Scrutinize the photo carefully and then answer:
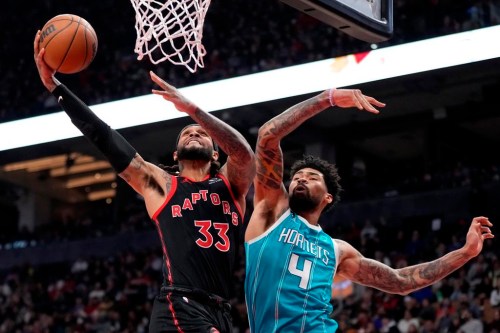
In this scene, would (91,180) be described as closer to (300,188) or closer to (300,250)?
(300,188)

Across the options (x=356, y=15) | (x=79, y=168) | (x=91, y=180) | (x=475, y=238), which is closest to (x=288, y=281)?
(x=475, y=238)

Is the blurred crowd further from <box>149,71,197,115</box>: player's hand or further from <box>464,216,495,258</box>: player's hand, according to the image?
<box>149,71,197,115</box>: player's hand

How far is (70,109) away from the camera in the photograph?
4.37m

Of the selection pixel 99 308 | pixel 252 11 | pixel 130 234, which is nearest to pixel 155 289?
pixel 99 308

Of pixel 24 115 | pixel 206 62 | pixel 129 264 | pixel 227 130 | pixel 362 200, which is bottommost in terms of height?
pixel 227 130

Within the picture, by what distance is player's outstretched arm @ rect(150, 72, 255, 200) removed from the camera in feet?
14.1

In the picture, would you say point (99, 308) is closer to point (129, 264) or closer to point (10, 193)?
point (129, 264)

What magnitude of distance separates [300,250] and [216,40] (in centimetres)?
1442

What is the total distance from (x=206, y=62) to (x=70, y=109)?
13.8 meters

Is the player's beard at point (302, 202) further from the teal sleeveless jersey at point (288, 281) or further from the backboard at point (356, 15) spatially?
the backboard at point (356, 15)

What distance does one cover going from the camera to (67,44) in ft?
15.0

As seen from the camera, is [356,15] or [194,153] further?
[356,15]

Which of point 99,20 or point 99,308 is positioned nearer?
point 99,308

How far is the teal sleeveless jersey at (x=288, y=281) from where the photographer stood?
4512 millimetres
